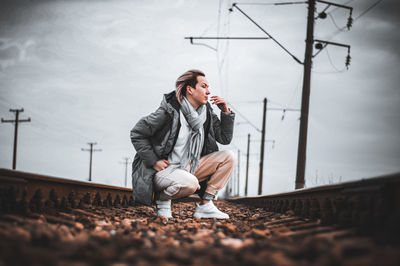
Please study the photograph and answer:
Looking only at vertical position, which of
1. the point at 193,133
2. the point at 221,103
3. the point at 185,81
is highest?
the point at 185,81

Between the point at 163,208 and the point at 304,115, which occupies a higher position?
the point at 304,115

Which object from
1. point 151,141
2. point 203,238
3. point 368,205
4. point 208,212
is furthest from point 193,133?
point 368,205

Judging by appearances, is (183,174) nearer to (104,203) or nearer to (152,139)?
(152,139)

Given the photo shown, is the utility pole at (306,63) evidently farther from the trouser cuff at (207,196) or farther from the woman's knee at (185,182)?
the woman's knee at (185,182)

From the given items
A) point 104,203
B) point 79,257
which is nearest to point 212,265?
point 79,257

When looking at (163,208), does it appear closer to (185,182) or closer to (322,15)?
(185,182)

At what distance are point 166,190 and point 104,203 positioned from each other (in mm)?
1284

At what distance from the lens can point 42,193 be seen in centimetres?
311

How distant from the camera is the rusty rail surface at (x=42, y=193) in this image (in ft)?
8.88

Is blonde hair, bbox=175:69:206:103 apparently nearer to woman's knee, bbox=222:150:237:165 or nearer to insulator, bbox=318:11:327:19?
woman's knee, bbox=222:150:237:165

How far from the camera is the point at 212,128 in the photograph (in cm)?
429

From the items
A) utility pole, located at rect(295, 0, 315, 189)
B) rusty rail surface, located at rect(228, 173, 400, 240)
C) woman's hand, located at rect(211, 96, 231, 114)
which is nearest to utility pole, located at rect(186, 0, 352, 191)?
utility pole, located at rect(295, 0, 315, 189)

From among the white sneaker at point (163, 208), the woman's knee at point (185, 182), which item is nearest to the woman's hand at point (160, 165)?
the woman's knee at point (185, 182)

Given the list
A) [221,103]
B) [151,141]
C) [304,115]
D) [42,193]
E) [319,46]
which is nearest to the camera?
[42,193]
